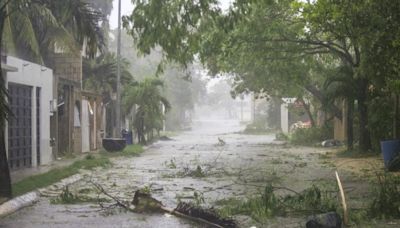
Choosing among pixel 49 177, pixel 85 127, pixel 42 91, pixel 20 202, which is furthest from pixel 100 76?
pixel 20 202

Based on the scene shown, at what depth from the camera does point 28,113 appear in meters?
20.1

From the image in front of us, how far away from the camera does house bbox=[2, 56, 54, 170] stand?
18547 mm

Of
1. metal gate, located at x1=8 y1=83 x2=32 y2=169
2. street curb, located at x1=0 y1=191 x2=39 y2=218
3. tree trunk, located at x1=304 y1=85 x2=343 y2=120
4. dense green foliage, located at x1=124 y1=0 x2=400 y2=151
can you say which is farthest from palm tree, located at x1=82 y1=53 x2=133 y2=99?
street curb, located at x1=0 y1=191 x2=39 y2=218

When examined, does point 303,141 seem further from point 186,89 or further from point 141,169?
point 186,89

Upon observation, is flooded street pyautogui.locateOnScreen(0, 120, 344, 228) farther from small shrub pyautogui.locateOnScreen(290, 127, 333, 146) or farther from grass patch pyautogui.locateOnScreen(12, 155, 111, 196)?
small shrub pyautogui.locateOnScreen(290, 127, 333, 146)

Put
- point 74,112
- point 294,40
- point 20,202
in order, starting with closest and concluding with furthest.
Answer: point 20,202 → point 294,40 → point 74,112

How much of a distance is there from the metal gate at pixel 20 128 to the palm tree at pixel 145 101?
16.1 metres

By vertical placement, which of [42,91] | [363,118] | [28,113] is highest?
[42,91]

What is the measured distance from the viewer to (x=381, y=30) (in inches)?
591

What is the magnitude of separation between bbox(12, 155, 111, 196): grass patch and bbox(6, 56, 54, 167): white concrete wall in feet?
4.30

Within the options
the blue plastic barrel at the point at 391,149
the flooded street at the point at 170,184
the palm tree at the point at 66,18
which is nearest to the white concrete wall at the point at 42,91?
the palm tree at the point at 66,18

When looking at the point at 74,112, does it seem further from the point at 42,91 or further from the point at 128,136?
the point at 128,136

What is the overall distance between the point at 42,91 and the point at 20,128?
2307 mm

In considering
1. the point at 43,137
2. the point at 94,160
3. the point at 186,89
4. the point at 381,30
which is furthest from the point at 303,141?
the point at 186,89
